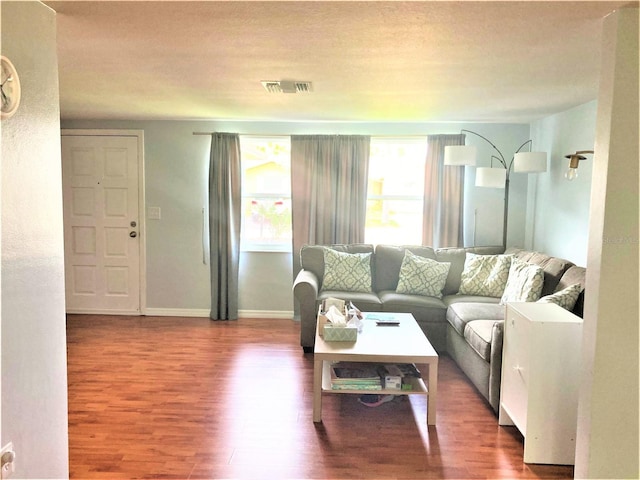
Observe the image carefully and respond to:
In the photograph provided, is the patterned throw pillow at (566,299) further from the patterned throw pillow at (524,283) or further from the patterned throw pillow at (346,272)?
the patterned throw pillow at (346,272)

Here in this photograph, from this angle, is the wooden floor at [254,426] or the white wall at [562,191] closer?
the wooden floor at [254,426]

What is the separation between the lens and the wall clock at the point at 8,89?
1557mm

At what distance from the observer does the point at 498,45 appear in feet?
7.47

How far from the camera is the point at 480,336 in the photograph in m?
3.16

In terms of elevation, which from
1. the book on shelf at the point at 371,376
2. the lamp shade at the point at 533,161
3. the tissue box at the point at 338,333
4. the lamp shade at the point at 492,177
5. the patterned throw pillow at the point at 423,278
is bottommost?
the book on shelf at the point at 371,376

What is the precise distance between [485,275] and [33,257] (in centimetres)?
366

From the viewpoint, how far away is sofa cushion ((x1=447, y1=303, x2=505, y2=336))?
3556mm

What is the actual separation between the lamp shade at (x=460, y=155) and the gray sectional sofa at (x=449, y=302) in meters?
0.89

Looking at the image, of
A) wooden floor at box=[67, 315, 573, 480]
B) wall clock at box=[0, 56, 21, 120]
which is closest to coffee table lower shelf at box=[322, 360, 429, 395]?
wooden floor at box=[67, 315, 573, 480]

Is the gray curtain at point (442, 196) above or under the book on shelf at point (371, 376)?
above

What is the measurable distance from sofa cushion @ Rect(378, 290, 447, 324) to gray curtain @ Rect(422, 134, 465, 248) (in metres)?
1.00

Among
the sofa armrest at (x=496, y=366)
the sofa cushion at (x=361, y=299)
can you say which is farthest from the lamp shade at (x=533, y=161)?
the sofa armrest at (x=496, y=366)

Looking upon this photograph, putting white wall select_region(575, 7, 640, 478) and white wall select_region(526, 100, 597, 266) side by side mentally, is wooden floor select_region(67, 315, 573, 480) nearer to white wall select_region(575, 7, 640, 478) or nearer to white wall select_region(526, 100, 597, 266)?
white wall select_region(575, 7, 640, 478)

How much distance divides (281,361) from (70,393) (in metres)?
1.53
